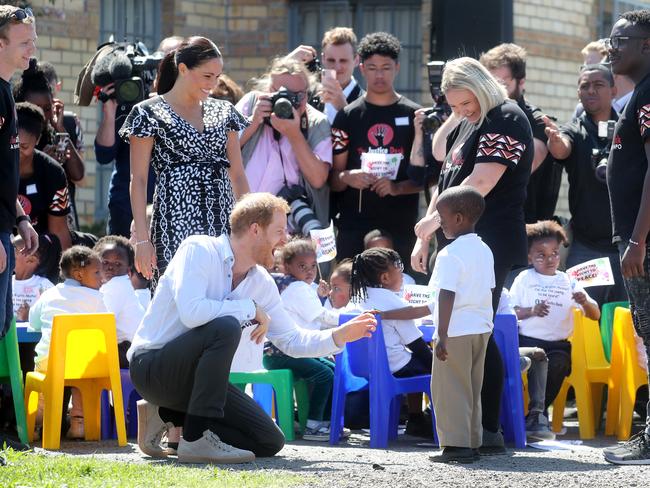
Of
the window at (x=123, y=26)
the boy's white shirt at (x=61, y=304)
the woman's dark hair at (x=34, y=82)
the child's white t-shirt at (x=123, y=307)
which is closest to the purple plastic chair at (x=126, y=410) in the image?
the child's white t-shirt at (x=123, y=307)

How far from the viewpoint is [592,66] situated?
945 centimetres

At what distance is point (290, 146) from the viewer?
9.14 meters

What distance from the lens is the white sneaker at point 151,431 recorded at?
684 centimetres

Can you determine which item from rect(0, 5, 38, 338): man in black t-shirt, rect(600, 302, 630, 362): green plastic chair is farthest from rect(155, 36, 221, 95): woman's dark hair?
rect(600, 302, 630, 362): green plastic chair

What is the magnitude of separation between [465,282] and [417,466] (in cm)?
92

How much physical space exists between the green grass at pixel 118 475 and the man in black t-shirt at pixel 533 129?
3600mm

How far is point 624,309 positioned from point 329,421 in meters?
1.83

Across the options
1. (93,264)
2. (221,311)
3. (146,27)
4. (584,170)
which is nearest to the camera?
(221,311)

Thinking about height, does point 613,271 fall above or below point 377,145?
below

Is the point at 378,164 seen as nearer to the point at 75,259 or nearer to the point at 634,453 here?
the point at 75,259

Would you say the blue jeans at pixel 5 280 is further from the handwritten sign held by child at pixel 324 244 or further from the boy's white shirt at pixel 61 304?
the handwritten sign held by child at pixel 324 244

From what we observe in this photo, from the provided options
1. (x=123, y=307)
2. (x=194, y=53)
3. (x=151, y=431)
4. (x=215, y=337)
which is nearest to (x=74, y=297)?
(x=123, y=307)

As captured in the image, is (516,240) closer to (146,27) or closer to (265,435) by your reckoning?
(265,435)

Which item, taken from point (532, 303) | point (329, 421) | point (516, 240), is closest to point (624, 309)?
point (532, 303)
